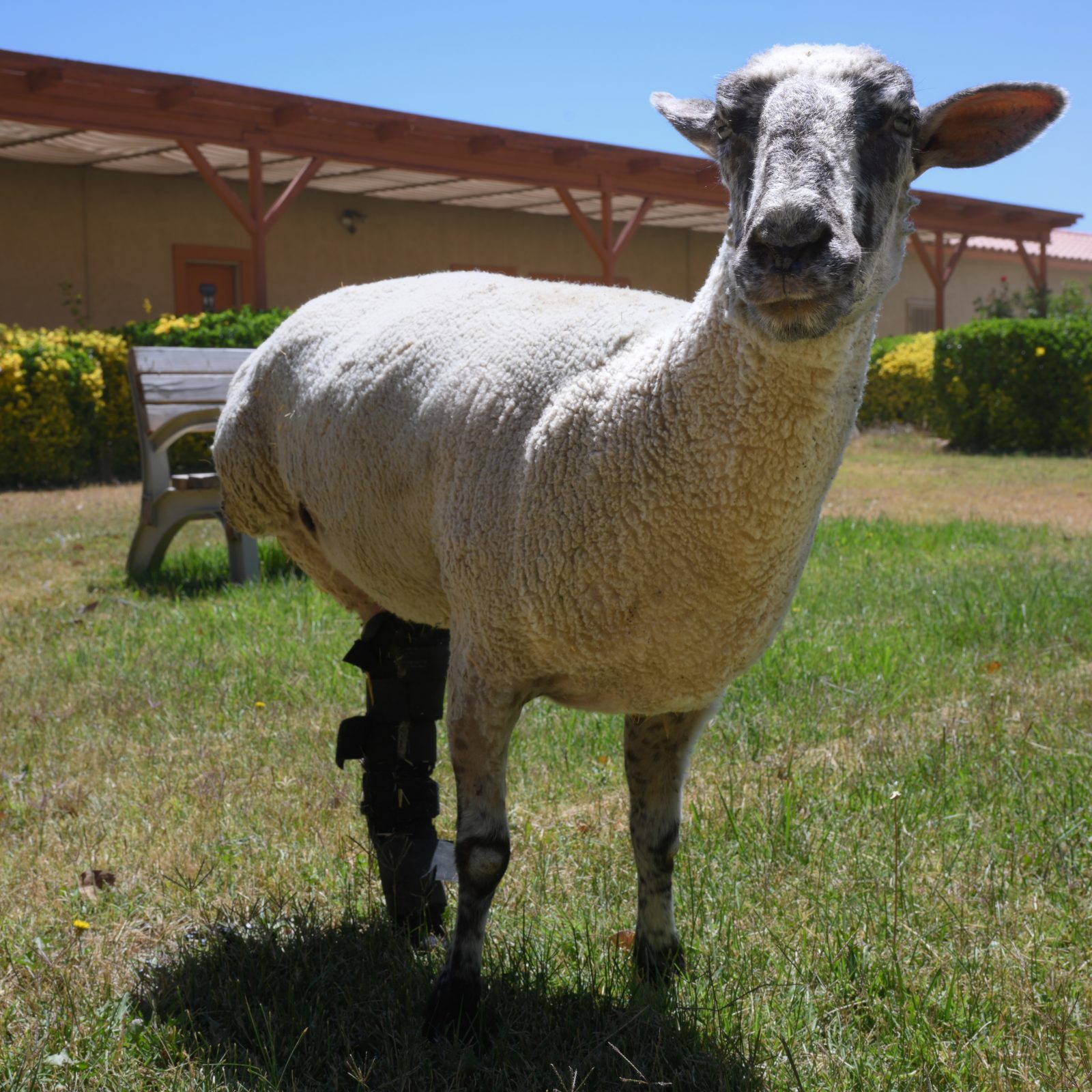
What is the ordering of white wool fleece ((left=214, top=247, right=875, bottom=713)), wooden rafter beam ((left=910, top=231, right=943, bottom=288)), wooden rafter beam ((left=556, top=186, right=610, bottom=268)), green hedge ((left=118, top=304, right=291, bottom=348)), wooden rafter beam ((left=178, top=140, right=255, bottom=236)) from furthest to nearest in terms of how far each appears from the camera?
wooden rafter beam ((left=910, top=231, right=943, bottom=288)), wooden rafter beam ((left=556, top=186, right=610, bottom=268)), wooden rafter beam ((left=178, top=140, right=255, bottom=236)), green hedge ((left=118, top=304, right=291, bottom=348)), white wool fleece ((left=214, top=247, right=875, bottom=713))

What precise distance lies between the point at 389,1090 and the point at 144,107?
12.6 meters

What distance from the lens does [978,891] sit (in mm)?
3078

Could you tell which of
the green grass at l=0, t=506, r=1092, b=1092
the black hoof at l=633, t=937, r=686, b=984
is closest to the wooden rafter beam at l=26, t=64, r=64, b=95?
the green grass at l=0, t=506, r=1092, b=1092

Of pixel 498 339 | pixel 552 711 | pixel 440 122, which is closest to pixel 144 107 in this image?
pixel 440 122

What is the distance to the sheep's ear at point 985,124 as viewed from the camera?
2289 mm

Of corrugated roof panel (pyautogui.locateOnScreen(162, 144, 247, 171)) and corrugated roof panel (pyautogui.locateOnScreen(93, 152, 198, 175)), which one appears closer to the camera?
corrugated roof panel (pyautogui.locateOnScreen(162, 144, 247, 171))

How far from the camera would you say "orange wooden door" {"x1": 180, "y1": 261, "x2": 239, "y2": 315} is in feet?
55.6

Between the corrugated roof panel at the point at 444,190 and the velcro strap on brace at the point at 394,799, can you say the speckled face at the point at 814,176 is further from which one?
the corrugated roof panel at the point at 444,190

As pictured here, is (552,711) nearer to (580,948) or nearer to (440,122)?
(580,948)

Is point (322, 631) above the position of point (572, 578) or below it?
below

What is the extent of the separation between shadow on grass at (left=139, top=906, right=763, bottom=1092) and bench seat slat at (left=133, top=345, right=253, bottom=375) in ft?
16.6

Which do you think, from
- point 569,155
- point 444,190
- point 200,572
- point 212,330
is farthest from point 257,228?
point 200,572

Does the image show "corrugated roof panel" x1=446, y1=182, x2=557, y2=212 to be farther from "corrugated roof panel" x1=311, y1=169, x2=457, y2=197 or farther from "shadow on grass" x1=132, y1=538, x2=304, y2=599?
"shadow on grass" x1=132, y1=538, x2=304, y2=599

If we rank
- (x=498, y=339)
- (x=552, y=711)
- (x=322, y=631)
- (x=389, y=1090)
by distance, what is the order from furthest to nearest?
(x=322, y=631) → (x=552, y=711) → (x=498, y=339) → (x=389, y=1090)
